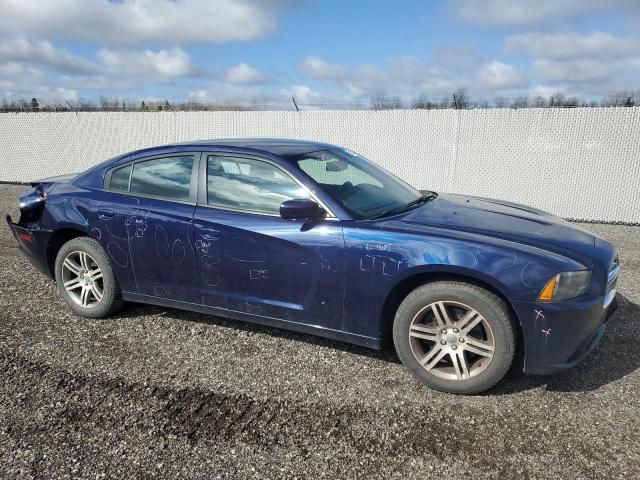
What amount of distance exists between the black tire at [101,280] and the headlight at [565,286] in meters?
3.36

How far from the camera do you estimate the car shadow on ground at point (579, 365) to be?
3.14 meters

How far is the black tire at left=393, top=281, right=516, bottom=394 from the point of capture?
2.88 meters

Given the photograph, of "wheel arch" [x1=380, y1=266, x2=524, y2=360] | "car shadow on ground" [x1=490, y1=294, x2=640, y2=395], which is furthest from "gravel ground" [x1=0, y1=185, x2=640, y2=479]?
"wheel arch" [x1=380, y1=266, x2=524, y2=360]

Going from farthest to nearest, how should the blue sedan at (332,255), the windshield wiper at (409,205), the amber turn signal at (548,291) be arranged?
the windshield wiper at (409,205) < the blue sedan at (332,255) < the amber turn signal at (548,291)

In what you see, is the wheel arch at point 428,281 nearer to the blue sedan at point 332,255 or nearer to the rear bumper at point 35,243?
the blue sedan at point 332,255

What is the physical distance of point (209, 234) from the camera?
11.6 feet

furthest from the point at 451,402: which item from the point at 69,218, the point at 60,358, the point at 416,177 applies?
the point at 416,177

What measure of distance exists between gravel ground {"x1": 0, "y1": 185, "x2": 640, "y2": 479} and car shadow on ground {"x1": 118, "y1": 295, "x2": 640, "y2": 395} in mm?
14

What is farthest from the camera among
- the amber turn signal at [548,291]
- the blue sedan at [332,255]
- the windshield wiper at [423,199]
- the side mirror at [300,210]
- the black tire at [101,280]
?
the black tire at [101,280]

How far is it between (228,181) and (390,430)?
2114 millimetres

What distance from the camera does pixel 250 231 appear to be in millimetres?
3393

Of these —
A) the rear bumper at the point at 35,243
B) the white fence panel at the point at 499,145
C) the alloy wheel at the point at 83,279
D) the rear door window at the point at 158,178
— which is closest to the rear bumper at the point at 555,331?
the rear door window at the point at 158,178

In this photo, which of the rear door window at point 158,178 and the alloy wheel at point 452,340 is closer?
the alloy wheel at point 452,340

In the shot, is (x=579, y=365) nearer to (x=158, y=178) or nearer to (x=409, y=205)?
(x=409, y=205)
